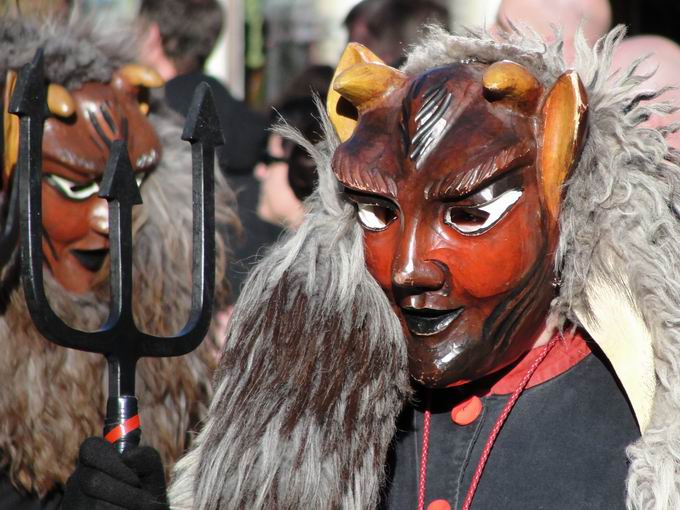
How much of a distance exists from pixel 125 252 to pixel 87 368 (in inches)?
20.3

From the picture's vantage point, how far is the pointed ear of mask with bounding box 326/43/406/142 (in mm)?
1612

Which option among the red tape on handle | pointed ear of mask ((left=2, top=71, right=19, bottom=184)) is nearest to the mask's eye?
pointed ear of mask ((left=2, top=71, right=19, bottom=184))

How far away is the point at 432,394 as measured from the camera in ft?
5.67

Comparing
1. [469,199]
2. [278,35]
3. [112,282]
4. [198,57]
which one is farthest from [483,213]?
[278,35]

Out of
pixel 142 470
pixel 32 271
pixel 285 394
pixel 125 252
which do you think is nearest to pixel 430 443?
pixel 285 394

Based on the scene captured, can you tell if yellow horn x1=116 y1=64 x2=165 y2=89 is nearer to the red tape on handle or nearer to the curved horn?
the red tape on handle

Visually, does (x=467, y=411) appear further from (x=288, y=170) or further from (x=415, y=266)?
(x=288, y=170)

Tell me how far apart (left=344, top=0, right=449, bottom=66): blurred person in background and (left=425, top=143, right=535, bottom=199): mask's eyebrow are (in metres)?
1.68

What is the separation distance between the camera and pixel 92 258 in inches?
88.6

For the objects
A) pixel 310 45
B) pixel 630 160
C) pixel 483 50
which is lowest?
pixel 310 45

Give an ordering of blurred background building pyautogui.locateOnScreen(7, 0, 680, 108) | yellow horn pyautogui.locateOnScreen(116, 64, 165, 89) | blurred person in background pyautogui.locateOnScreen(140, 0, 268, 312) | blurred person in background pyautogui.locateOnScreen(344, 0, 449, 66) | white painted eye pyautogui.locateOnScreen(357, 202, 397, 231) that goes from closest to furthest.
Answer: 1. white painted eye pyautogui.locateOnScreen(357, 202, 397, 231)
2. yellow horn pyautogui.locateOnScreen(116, 64, 165, 89)
3. blurred person in background pyautogui.locateOnScreen(344, 0, 449, 66)
4. blurred person in background pyautogui.locateOnScreen(140, 0, 268, 312)
5. blurred background building pyautogui.locateOnScreen(7, 0, 680, 108)

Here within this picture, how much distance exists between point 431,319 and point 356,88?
1.23ft

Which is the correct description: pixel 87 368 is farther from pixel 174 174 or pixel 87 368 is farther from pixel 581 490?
pixel 581 490

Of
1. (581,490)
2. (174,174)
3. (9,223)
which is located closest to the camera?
(581,490)
